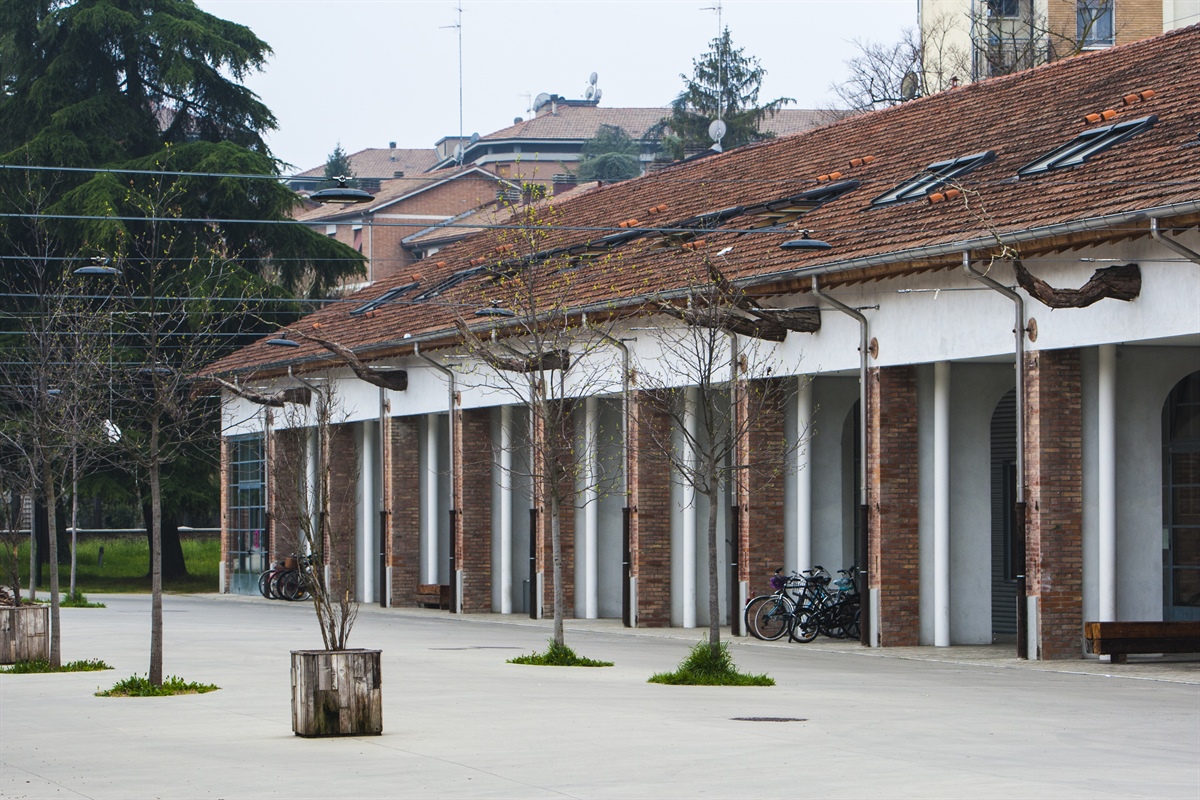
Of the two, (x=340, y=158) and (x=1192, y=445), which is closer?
(x=1192, y=445)

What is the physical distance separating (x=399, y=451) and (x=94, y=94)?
17.0 m

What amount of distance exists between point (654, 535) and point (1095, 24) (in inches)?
1084

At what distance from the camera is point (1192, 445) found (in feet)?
73.3

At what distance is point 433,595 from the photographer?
120 feet

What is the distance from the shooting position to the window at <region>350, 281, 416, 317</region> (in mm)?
40375

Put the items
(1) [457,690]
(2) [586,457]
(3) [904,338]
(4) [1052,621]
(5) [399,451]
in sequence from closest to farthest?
(1) [457,690] < (4) [1052,621] < (3) [904,338] < (2) [586,457] < (5) [399,451]

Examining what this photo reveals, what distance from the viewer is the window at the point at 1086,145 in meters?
21.9

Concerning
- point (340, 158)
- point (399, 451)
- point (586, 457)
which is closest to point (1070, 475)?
point (586, 457)

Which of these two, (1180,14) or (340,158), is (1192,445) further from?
(340,158)

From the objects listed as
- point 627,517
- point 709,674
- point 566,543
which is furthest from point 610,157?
point 709,674

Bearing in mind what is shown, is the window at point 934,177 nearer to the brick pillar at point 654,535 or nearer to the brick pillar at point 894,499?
the brick pillar at point 894,499

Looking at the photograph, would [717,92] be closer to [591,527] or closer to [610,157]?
[610,157]

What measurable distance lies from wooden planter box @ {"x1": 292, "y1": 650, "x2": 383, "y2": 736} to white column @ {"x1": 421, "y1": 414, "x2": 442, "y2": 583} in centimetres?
2356

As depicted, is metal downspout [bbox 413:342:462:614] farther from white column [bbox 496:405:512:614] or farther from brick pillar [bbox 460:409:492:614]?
white column [bbox 496:405:512:614]
